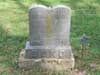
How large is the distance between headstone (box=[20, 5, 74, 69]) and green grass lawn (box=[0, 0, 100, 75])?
0.99 feet

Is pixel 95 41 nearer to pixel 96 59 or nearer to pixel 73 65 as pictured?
pixel 96 59

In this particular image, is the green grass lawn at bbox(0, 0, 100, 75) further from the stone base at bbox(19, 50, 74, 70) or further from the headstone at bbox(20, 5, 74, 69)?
the headstone at bbox(20, 5, 74, 69)

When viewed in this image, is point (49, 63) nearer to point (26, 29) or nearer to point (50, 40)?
point (50, 40)

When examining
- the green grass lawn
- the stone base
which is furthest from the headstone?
the green grass lawn

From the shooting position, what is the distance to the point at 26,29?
747 cm

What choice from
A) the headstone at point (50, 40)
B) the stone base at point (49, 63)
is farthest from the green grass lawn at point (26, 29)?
the headstone at point (50, 40)

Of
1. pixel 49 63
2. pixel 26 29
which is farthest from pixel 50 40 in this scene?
pixel 26 29

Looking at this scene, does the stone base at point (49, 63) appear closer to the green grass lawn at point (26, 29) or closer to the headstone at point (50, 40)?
the headstone at point (50, 40)

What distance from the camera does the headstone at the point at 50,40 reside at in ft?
18.0

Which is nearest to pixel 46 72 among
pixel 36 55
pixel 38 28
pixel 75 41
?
pixel 36 55

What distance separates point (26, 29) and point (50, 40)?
1.92 meters

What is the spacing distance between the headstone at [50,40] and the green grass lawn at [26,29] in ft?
0.99

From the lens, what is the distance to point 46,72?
559 centimetres

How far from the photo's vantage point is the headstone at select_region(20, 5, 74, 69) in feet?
18.0
